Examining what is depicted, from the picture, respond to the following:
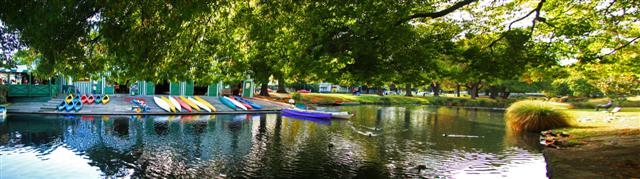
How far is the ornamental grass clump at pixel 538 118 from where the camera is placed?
22.7 metres

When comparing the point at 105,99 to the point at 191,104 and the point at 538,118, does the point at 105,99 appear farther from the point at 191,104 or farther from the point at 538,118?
the point at 538,118

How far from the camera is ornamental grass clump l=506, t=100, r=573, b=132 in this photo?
893 inches

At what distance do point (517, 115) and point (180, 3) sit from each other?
2254 cm

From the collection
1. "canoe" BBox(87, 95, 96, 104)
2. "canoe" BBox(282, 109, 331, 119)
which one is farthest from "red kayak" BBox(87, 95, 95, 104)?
"canoe" BBox(282, 109, 331, 119)

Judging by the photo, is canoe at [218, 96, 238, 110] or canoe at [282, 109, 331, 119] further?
canoe at [218, 96, 238, 110]

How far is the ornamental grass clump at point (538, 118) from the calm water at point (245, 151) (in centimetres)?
134

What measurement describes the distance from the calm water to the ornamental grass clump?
1341 millimetres

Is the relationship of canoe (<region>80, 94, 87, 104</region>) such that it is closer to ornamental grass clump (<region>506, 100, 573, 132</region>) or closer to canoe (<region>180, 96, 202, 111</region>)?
canoe (<region>180, 96, 202, 111</region>)

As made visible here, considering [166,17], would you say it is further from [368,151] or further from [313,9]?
[368,151]

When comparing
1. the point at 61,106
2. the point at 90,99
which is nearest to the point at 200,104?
the point at 90,99

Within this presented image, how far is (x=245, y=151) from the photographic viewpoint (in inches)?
611

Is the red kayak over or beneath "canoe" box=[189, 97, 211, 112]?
over

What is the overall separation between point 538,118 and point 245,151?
54.6 feet

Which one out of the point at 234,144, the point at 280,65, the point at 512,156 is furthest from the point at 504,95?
the point at 280,65
